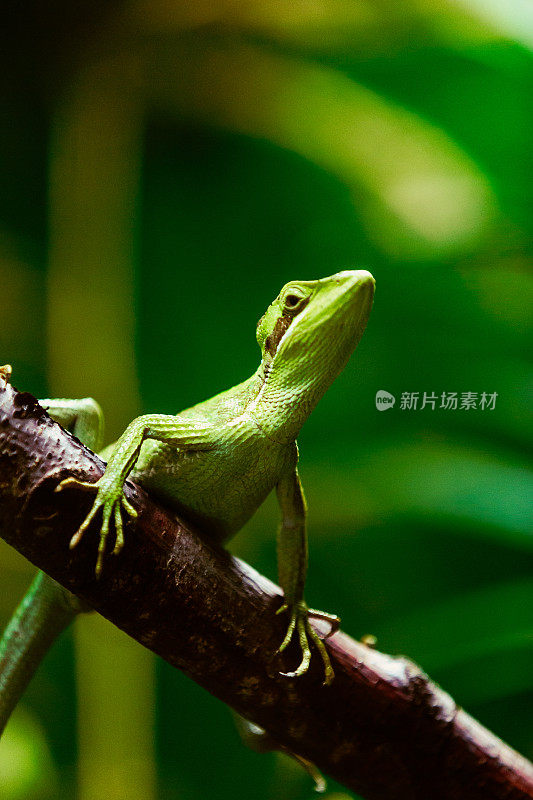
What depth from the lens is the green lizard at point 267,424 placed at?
5.01ft

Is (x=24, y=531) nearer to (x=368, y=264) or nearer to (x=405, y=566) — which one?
(x=368, y=264)

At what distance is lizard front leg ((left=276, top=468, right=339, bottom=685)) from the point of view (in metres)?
1.62

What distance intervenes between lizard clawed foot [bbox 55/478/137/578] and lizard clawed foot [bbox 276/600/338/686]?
1.73ft

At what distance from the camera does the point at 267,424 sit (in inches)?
62.1

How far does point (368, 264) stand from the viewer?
7.30 feet

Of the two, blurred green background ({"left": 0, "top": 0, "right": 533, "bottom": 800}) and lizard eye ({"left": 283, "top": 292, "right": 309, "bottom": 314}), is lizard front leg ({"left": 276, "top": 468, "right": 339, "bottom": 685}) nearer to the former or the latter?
lizard eye ({"left": 283, "top": 292, "right": 309, "bottom": 314})

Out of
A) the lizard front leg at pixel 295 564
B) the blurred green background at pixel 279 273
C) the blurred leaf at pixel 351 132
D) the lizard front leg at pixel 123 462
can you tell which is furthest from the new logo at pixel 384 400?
the lizard front leg at pixel 123 462

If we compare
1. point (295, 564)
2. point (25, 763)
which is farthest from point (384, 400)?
point (25, 763)

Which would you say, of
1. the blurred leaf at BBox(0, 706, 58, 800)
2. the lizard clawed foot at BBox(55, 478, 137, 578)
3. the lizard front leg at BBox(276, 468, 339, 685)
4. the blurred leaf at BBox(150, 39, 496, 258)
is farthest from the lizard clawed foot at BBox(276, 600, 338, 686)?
the blurred leaf at BBox(0, 706, 58, 800)

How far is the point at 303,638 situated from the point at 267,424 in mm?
521

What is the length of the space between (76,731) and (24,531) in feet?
5.35

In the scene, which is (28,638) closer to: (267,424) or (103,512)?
(103,512)

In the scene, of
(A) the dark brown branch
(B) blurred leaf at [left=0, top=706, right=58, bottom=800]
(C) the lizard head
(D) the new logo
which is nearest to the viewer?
(A) the dark brown branch

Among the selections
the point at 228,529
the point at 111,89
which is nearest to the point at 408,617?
the point at 228,529
